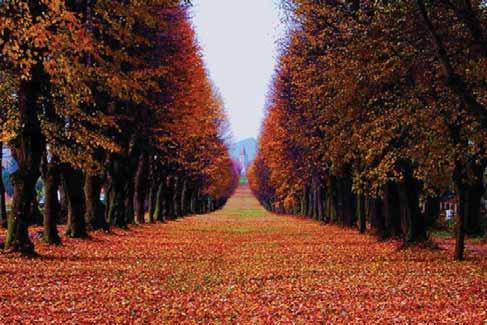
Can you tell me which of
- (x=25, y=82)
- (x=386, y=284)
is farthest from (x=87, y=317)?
(x=25, y=82)

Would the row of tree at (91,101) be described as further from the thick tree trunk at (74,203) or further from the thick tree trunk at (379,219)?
the thick tree trunk at (379,219)

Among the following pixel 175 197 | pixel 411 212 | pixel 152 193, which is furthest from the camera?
pixel 175 197

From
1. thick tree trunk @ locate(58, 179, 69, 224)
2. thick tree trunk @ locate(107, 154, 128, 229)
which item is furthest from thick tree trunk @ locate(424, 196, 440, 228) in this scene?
thick tree trunk @ locate(58, 179, 69, 224)

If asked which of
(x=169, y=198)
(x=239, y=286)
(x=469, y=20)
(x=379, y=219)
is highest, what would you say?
(x=469, y=20)

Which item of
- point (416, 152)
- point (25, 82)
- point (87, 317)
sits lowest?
point (87, 317)

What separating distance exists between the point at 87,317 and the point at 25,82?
12.0 m

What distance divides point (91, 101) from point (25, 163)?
2.92 m

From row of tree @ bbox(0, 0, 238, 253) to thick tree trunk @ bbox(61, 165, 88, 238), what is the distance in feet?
0.16

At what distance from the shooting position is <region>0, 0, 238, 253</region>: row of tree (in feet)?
64.4

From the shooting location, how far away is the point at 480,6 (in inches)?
862

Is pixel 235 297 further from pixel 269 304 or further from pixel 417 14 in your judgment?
pixel 417 14

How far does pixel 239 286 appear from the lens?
17.9 meters

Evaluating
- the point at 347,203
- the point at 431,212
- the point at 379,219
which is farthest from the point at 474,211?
the point at 431,212

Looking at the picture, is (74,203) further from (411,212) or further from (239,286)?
(239,286)
